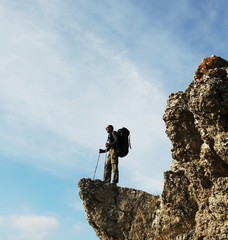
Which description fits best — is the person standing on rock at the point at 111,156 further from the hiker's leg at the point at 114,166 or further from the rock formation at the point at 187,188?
the rock formation at the point at 187,188

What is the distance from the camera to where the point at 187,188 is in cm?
1995

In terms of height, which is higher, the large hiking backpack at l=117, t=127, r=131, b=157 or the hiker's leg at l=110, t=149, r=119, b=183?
the large hiking backpack at l=117, t=127, r=131, b=157

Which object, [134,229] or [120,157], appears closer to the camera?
[134,229]

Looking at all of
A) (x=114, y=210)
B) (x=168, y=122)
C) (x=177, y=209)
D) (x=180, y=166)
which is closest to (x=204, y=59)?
(x=168, y=122)

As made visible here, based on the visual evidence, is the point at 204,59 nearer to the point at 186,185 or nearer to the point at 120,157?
the point at 186,185

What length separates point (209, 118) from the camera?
17922 mm

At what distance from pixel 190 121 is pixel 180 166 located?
2132 mm

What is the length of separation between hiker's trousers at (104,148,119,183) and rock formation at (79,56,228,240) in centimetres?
146

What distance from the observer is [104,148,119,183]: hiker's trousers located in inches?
981

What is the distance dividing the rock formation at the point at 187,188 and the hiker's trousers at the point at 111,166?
146 cm

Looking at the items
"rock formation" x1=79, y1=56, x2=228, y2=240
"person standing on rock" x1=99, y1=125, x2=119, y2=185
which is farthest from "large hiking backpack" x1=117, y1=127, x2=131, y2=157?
"rock formation" x1=79, y1=56, x2=228, y2=240

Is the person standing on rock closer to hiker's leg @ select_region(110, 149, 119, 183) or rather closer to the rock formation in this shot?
hiker's leg @ select_region(110, 149, 119, 183)

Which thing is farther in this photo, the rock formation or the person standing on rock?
the person standing on rock

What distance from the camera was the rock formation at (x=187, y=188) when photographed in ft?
57.7
